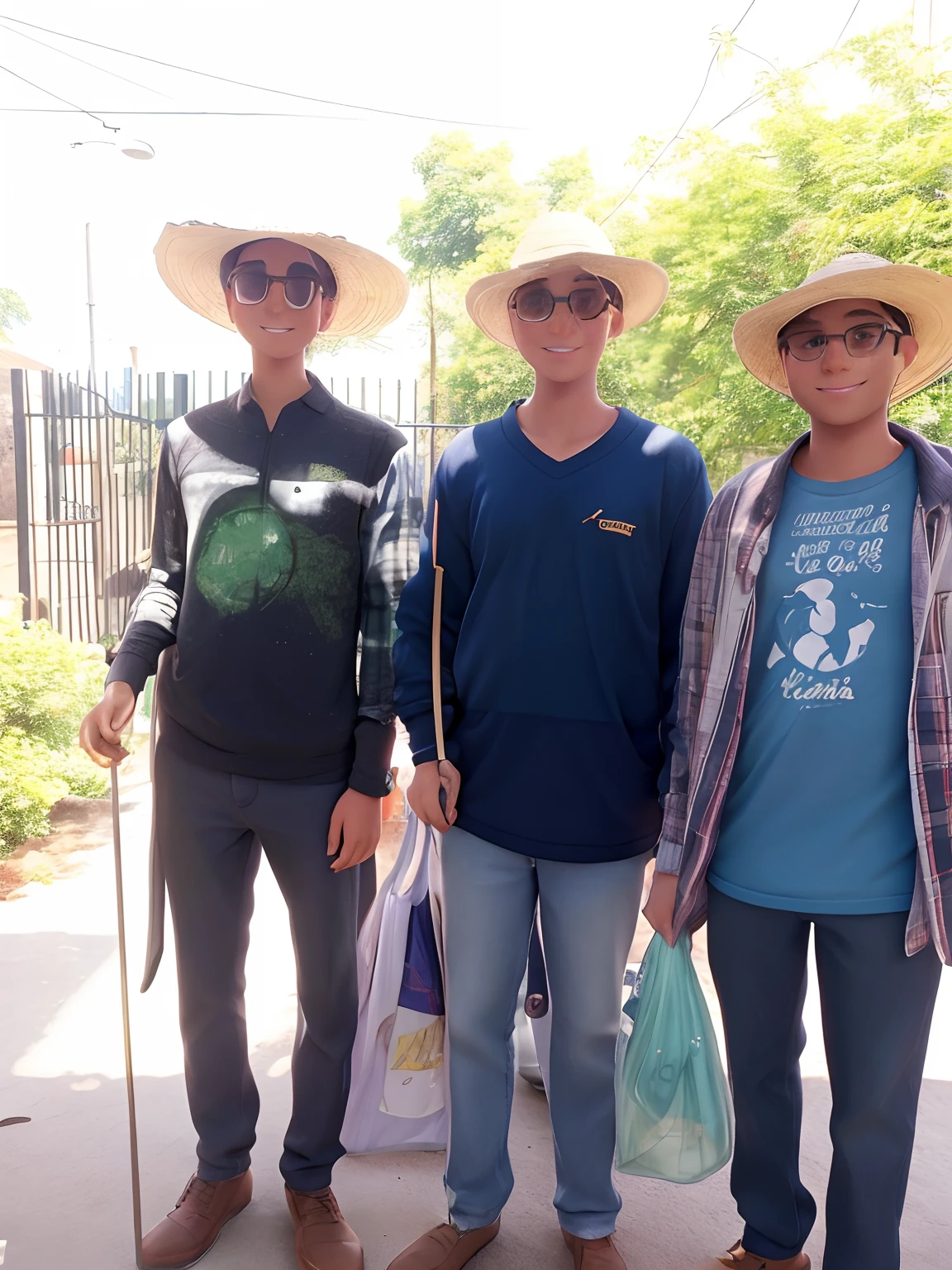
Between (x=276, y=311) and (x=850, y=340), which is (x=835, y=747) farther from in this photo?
(x=276, y=311)

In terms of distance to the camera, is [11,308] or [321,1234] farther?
[11,308]

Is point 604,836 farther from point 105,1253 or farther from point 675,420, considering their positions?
point 675,420

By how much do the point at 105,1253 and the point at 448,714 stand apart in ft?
4.73

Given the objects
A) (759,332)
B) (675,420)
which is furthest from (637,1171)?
(675,420)

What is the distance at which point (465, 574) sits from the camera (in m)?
2.07

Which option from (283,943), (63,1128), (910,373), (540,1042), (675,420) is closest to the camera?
(910,373)

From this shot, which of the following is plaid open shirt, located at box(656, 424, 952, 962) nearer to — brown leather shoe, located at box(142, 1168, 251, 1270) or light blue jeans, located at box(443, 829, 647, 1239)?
light blue jeans, located at box(443, 829, 647, 1239)

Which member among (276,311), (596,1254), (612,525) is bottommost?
(596,1254)

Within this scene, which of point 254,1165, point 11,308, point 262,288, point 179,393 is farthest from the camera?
point 11,308

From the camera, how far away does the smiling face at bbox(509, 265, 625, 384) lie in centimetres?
198

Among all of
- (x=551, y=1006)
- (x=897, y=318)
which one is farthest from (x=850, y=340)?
(x=551, y=1006)

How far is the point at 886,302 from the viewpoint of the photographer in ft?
5.94

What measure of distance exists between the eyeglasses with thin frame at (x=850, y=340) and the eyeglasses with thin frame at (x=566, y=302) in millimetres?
396

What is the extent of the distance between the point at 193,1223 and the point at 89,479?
6704mm
